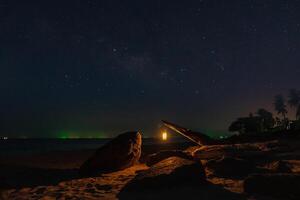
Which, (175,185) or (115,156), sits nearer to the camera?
(175,185)

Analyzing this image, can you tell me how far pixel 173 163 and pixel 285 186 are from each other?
3.42 metres

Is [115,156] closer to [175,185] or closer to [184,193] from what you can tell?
[175,185]

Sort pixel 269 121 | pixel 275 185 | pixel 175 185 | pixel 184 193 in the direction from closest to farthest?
pixel 275 185
pixel 184 193
pixel 175 185
pixel 269 121

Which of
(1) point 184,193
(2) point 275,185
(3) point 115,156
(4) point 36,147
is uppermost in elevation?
(3) point 115,156

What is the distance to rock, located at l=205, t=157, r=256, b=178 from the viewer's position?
10164mm

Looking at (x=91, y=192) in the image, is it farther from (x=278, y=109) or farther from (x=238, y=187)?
(x=278, y=109)

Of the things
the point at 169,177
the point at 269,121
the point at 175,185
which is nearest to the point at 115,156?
the point at 169,177

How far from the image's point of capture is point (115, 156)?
13758mm

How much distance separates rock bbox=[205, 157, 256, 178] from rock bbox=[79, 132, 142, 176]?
448cm

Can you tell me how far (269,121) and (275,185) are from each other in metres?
51.5

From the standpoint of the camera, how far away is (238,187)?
27.9 ft

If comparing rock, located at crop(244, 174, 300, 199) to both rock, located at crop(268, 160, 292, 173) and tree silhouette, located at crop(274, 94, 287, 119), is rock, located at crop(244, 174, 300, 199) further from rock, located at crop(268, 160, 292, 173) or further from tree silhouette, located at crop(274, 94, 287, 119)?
tree silhouette, located at crop(274, 94, 287, 119)

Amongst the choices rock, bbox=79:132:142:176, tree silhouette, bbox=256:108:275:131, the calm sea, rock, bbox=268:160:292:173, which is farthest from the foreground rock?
tree silhouette, bbox=256:108:275:131

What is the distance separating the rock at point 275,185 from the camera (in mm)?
7137
